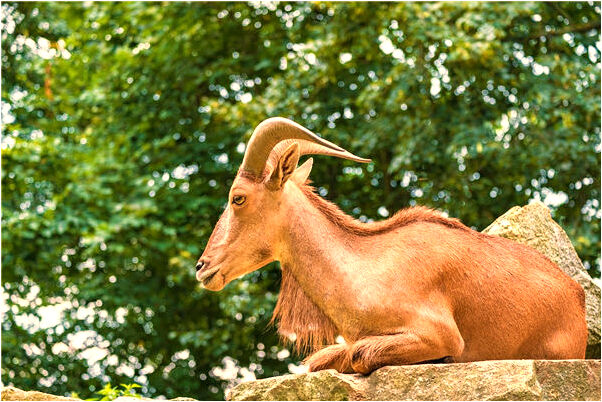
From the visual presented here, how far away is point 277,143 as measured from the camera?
6.25m

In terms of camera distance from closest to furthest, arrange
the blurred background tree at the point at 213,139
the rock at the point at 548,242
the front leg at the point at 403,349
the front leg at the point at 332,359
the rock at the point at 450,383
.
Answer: the rock at the point at 450,383
the front leg at the point at 403,349
the front leg at the point at 332,359
the rock at the point at 548,242
the blurred background tree at the point at 213,139

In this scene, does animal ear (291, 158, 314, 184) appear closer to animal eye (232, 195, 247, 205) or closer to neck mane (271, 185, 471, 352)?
neck mane (271, 185, 471, 352)

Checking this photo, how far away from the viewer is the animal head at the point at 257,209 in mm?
6098

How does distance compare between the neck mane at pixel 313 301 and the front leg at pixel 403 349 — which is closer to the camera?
the front leg at pixel 403 349

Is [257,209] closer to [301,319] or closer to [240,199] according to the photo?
[240,199]

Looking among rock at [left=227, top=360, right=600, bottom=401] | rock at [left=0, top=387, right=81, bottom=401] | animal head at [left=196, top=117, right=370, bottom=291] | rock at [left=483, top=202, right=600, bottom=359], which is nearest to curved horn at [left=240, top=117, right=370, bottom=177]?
animal head at [left=196, top=117, right=370, bottom=291]

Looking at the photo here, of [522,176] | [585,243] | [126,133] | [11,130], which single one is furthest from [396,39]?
[11,130]

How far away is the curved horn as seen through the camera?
6082 mm

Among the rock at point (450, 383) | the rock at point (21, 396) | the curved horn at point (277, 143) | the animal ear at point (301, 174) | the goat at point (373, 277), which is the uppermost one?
the curved horn at point (277, 143)

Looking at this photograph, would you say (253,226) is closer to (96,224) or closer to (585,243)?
(585,243)

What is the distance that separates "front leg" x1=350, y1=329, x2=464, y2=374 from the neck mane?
36 cm

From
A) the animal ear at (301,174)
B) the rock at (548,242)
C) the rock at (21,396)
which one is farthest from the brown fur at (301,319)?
the rock at (548,242)

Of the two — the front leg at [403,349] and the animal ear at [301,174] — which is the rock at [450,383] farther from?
the animal ear at [301,174]

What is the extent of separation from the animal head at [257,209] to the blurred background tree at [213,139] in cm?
711
